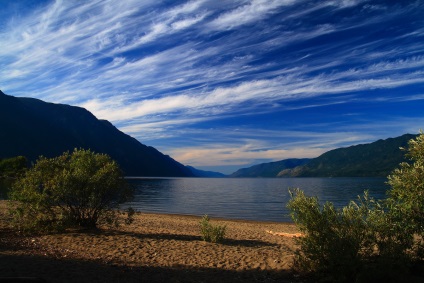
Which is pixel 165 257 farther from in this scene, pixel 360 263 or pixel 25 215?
pixel 25 215

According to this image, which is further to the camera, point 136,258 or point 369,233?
point 136,258

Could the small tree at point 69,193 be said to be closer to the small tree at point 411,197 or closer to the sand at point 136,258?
the sand at point 136,258

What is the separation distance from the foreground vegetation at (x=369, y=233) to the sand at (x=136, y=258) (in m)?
1.52

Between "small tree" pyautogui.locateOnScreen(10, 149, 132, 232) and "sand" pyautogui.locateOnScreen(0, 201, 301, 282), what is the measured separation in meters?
0.85

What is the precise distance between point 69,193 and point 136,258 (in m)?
5.52

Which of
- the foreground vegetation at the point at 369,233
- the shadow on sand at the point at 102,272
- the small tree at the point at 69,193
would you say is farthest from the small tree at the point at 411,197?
the small tree at the point at 69,193

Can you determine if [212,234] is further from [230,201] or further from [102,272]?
[230,201]

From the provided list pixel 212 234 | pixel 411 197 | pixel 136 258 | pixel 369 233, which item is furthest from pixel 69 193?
pixel 411 197

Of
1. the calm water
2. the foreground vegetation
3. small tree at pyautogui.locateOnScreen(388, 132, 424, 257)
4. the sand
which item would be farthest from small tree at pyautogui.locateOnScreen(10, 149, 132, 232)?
small tree at pyautogui.locateOnScreen(388, 132, 424, 257)

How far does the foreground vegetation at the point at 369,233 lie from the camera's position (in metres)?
9.12

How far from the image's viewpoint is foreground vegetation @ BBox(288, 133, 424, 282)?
912 centimetres

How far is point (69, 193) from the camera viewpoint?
15.3 m

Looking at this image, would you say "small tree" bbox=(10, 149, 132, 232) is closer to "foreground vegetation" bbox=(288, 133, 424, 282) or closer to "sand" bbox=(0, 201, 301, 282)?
"sand" bbox=(0, 201, 301, 282)

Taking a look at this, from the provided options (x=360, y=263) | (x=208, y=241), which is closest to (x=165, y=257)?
(x=208, y=241)
